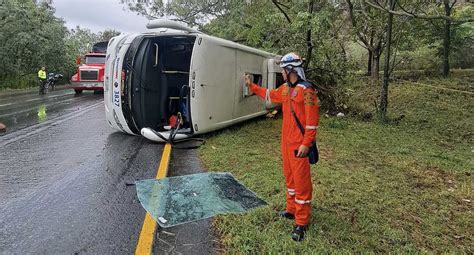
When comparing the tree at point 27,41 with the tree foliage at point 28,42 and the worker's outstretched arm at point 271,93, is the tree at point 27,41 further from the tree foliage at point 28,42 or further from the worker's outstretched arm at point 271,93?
the worker's outstretched arm at point 271,93

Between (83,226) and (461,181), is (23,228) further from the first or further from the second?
(461,181)

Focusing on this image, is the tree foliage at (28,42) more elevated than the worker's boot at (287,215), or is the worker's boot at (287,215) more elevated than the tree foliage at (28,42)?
the tree foliage at (28,42)

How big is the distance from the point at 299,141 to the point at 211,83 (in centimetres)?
394

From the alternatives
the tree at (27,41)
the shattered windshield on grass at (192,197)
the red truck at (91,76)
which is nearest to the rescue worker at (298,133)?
the shattered windshield on grass at (192,197)

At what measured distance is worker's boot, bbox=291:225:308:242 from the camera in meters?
3.37

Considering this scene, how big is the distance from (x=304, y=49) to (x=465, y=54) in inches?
561

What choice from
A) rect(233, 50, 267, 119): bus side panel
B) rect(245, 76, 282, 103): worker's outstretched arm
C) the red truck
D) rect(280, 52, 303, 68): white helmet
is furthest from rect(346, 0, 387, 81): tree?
the red truck

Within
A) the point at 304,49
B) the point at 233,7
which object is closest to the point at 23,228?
the point at 304,49

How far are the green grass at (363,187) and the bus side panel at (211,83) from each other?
1.55 feet

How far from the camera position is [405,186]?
5.09m

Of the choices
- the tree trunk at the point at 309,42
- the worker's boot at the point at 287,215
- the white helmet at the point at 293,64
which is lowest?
the worker's boot at the point at 287,215

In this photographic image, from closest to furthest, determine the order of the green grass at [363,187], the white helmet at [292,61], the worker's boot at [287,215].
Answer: the green grass at [363,187]
the white helmet at [292,61]
the worker's boot at [287,215]

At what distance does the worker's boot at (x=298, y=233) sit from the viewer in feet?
11.1

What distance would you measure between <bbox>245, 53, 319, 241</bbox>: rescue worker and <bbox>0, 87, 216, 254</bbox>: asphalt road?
85 cm
